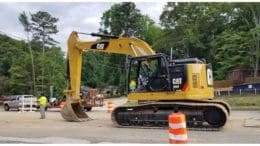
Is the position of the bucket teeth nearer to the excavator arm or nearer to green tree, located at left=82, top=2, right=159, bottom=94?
the excavator arm

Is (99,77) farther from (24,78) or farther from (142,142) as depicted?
(142,142)

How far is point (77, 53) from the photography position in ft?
72.6

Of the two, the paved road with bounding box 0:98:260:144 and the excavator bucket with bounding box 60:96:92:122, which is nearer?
the paved road with bounding box 0:98:260:144

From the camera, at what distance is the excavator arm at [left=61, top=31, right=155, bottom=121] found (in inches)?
830

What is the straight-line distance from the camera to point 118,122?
19.1 metres

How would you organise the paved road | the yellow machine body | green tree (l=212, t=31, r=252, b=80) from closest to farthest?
1. the paved road
2. the yellow machine body
3. green tree (l=212, t=31, r=252, b=80)

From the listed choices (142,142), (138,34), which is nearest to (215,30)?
(138,34)

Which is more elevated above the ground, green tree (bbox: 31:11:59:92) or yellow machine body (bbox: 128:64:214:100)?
green tree (bbox: 31:11:59:92)

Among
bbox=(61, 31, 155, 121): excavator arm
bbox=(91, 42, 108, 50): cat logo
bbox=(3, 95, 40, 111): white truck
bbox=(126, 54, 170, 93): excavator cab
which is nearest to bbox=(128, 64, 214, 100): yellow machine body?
bbox=(126, 54, 170, 93): excavator cab

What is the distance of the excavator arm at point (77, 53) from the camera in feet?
69.2

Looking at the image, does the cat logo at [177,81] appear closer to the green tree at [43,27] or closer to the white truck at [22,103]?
the white truck at [22,103]

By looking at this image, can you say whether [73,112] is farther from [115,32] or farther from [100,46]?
[115,32]

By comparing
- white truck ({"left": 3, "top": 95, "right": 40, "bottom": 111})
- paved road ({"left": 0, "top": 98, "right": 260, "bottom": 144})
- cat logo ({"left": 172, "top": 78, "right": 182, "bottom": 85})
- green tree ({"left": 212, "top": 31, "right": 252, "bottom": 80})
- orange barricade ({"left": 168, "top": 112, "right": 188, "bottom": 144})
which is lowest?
paved road ({"left": 0, "top": 98, "right": 260, "bottom": 144})

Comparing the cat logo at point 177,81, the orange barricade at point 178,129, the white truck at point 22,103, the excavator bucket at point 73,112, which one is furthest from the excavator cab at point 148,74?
the white truck at point 22,103
